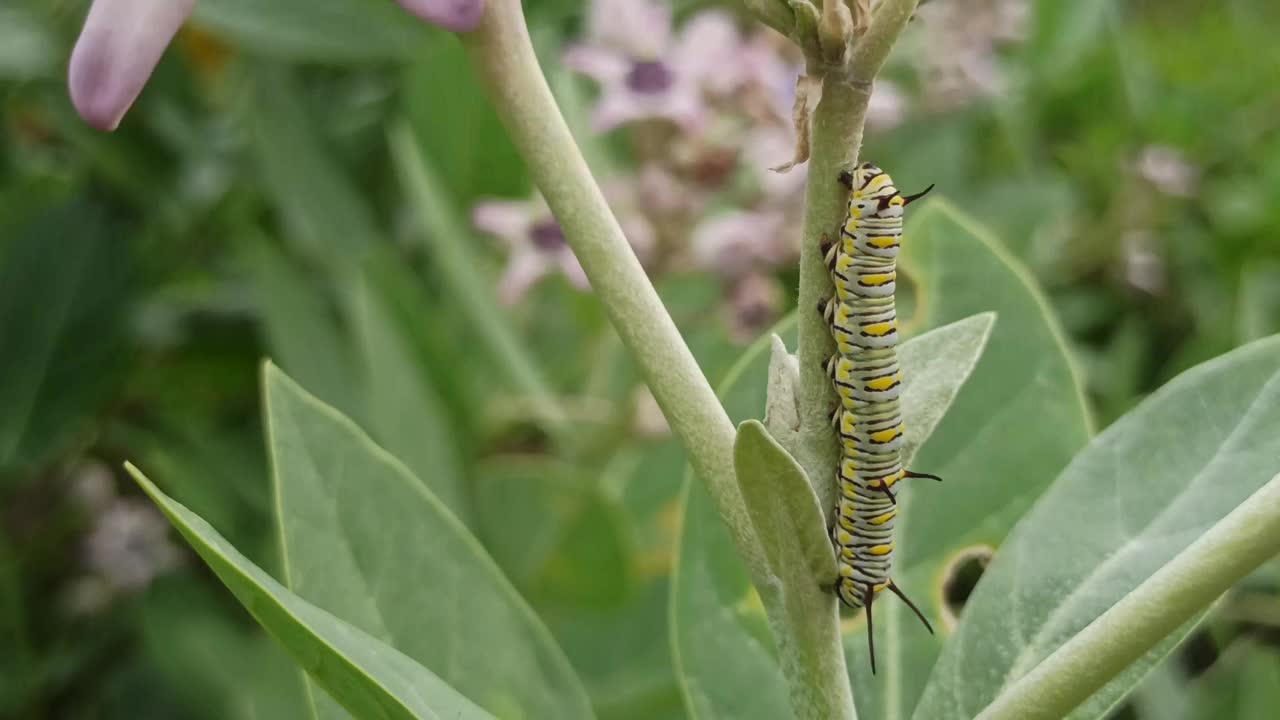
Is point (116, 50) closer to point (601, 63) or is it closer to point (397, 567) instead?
point (397, 567)

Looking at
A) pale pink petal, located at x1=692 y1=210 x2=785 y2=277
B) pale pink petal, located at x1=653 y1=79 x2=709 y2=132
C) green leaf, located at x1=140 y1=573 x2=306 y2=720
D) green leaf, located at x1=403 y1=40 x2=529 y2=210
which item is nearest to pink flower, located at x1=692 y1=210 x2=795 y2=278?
pale pink petal, located at x1=692 y1=210 x2=785 y2=277

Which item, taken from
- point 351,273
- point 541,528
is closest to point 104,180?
point 351,273

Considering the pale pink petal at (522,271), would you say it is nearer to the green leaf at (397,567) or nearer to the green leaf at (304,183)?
the green leaf at (304,183)

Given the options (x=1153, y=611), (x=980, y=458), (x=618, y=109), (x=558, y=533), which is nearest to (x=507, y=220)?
(x=618, y=109)

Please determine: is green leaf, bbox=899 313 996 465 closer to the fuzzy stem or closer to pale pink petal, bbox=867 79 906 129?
the fuzzy stem

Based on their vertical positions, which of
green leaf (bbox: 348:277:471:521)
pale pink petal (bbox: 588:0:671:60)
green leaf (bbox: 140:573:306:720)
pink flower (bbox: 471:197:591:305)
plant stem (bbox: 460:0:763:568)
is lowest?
green leaf (bbox: 140:573:306:720)
